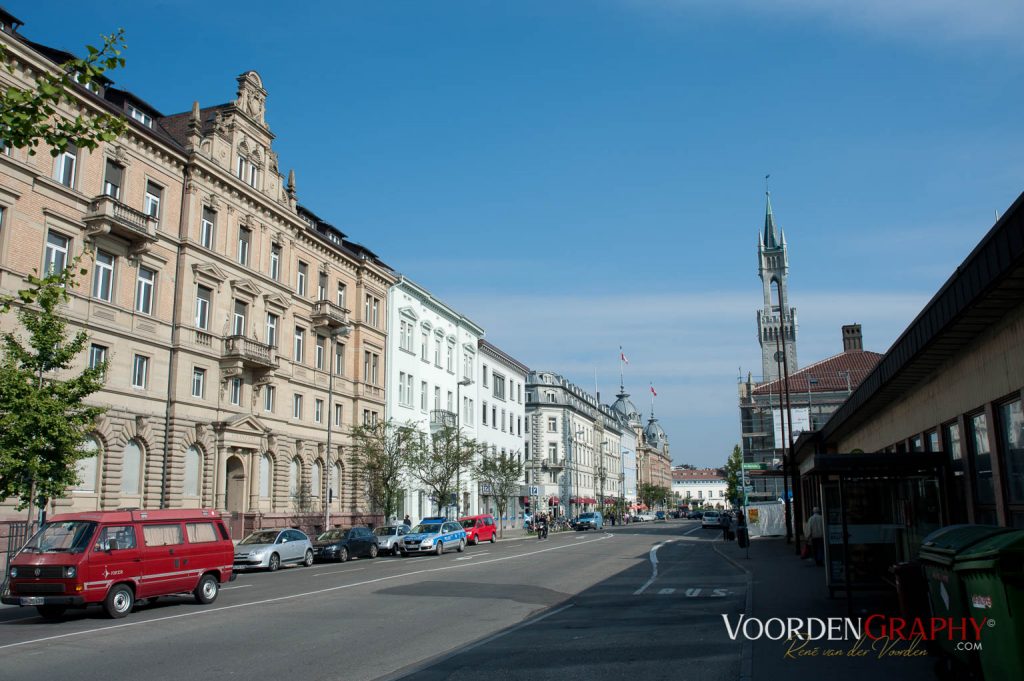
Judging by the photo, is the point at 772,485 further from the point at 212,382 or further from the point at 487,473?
the point at 212,382

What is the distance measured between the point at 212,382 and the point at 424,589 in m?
19.9

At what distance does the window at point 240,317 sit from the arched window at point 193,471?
6.11m

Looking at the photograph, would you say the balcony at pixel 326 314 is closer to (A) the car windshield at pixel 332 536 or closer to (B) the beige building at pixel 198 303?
(B) the beige building at pixel 198 303

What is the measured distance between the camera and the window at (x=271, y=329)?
40.7 metres

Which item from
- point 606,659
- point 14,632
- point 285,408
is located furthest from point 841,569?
point 285,408

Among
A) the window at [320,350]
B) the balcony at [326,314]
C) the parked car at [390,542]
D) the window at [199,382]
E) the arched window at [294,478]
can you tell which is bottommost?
the parked car at [390,542]

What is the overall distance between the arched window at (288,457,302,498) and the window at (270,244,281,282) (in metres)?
9.46

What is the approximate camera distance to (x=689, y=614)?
1495cm

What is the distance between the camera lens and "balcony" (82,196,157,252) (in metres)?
29.5

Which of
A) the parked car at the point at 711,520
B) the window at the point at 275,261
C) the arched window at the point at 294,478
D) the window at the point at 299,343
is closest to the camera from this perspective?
the arched window at the point at 294,478

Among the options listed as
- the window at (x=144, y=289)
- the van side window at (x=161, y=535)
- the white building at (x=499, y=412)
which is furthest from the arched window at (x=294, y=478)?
the van side window at (x=161, y=535)

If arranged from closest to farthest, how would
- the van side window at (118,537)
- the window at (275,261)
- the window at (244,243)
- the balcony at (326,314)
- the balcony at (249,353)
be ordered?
the van side window at (118,537)
the balcony at (249,353)
the window at (244,243)
the window at (275,261)
the balcony at (326,314)

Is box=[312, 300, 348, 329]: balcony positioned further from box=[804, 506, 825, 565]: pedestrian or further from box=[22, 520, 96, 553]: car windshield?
box=[22, 520, 96, 553]: car windshield

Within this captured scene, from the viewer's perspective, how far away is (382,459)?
153 feet
